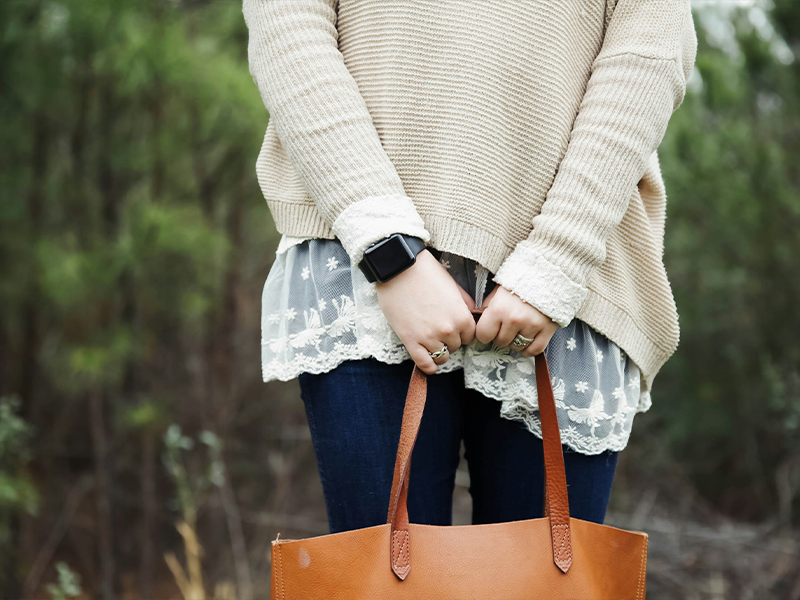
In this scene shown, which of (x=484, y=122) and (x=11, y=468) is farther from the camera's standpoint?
(x=11, y=468)

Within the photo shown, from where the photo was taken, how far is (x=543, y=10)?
717 mm

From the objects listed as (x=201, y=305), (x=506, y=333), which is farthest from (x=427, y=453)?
(x=201, y=305)

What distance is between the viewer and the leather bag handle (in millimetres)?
626

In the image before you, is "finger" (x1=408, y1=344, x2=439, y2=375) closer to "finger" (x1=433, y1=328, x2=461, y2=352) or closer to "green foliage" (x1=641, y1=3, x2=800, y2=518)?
"finger" (x1=433, y1=328, x2=461, y2=352)

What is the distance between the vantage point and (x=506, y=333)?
67cm

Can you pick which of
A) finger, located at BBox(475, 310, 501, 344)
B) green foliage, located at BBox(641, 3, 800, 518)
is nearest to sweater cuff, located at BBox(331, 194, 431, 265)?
finger, located at BBox(475, 310, 501, 344)

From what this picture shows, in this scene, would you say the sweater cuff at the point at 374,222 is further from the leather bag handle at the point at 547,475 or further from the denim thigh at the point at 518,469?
the denim thigh at the point at 518,469

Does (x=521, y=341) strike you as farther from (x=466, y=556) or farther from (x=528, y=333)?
(x=466, y=556)

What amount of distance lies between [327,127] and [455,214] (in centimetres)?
17

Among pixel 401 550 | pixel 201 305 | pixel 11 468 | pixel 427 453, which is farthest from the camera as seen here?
pixel 201 305

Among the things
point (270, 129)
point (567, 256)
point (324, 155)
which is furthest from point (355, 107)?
point (567, 256)

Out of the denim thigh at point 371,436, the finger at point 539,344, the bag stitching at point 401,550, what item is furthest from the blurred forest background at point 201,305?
the finger at point 539,344

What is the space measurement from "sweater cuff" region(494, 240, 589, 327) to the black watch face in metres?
0.11

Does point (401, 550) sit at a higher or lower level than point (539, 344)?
lower
